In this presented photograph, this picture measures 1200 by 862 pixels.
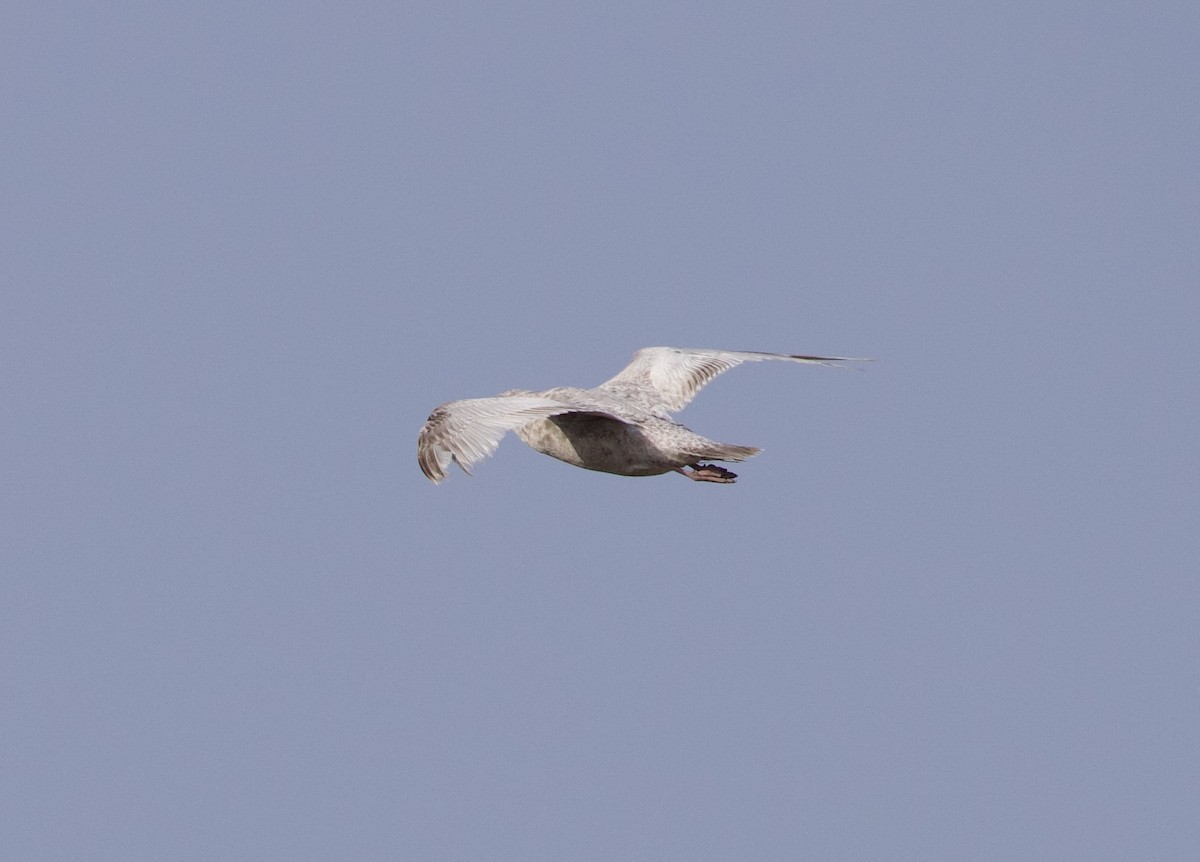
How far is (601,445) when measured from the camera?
2216 cm

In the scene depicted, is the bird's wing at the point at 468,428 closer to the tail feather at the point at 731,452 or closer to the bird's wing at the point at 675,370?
the tail feather at the point at 731,452

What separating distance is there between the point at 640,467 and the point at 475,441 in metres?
3.26

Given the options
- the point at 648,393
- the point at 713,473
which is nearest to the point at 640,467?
the point at 713,473

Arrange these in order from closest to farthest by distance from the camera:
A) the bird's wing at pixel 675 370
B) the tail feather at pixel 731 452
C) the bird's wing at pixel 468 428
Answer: the bird's wing at pixel 468 428
the tail feather at pixel 731 452
the bird's wing at pixel 675 370

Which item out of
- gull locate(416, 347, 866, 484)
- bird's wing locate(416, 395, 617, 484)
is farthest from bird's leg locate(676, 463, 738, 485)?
bird's wing locate(416, 395, 617, 484)

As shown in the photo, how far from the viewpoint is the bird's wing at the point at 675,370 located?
80.5ft

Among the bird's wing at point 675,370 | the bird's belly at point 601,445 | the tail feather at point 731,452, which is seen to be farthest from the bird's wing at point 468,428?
the bird's wing at point 675,370

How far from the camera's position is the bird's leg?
71.9ft

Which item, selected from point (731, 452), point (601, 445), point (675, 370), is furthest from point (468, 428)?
point (675, 370)

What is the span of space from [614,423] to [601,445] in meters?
0.30

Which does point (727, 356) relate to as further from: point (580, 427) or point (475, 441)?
point (475, 441)

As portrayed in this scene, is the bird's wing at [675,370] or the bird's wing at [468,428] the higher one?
the bird's wing at [675,370]

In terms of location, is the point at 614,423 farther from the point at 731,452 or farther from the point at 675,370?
the point at 675,370

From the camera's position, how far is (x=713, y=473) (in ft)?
72.2
